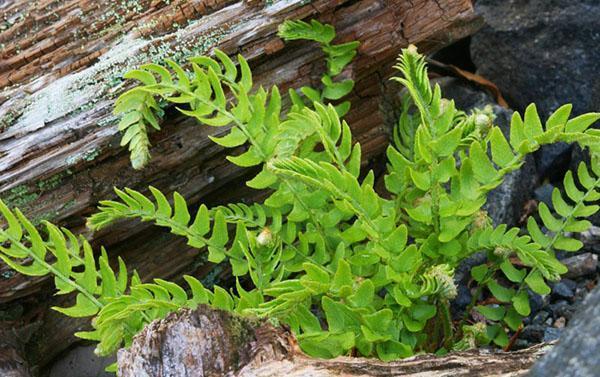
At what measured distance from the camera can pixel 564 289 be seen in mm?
3529

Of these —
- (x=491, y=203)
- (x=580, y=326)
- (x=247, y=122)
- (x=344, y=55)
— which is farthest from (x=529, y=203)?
(x=580, y=326)

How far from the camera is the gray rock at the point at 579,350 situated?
5.24 feet

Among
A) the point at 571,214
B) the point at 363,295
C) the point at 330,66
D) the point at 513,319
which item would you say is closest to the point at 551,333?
the point at 513,319

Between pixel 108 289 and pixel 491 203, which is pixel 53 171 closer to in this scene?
pixel 108 289

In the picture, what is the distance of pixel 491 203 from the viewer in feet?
12.2

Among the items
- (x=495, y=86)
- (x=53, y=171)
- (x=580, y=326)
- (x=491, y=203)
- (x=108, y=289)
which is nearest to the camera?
(x=580, y=326)

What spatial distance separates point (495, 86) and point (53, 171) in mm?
2259

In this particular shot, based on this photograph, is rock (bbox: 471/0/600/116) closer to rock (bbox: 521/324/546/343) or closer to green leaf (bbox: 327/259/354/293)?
rock (bbox: 521/324/546/343)

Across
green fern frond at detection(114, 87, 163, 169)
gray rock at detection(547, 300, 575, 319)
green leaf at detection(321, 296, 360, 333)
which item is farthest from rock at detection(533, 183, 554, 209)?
green fern frond at detection(114, 87, 163, 169)

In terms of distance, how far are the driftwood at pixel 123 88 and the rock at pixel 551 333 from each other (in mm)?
1044

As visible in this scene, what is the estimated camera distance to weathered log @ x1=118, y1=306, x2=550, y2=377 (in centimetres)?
227

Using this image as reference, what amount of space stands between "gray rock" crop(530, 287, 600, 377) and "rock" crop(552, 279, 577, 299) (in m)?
1.87

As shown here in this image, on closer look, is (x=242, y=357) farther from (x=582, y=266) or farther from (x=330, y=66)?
(x=582, y=266)

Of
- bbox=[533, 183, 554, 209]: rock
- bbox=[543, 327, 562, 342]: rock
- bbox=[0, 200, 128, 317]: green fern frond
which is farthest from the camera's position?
bbox=[533, 183, 554, 209]: rock
